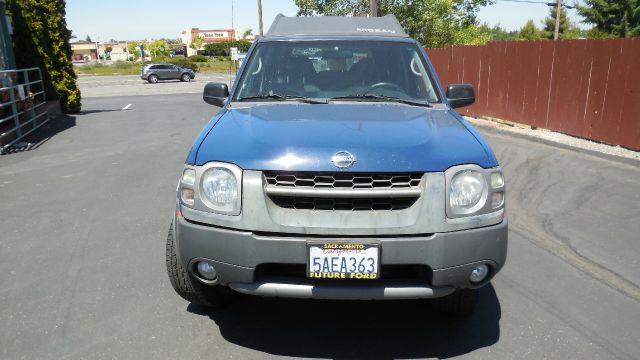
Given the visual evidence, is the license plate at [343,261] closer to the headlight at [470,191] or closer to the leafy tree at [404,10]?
the headlight at [470,191]

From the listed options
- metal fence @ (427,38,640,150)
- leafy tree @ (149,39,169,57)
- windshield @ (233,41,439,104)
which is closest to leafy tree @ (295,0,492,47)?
metal fence @ (427,38,640,150)

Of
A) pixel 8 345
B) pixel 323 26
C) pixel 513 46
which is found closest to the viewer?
pixel 8 345

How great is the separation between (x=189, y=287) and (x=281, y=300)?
2.40 ft

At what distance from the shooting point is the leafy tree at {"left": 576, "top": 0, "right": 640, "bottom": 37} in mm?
39906

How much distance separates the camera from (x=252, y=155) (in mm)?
2752

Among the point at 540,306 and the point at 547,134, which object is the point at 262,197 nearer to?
the point at 540,306

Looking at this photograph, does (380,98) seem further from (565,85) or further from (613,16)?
(613,16)

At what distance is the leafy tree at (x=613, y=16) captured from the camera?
39906 millimetres

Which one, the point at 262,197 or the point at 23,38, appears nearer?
the point at 262,197

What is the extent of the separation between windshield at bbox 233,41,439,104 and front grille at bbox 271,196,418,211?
131 centimetres

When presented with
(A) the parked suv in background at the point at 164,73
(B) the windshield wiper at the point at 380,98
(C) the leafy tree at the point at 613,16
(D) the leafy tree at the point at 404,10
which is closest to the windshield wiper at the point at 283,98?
(B) the windshield wiper at the point at 380,98

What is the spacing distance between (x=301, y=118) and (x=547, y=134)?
990 cm

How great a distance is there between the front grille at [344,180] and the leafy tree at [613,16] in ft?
141

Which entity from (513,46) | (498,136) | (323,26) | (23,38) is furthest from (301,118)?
(23,38)
